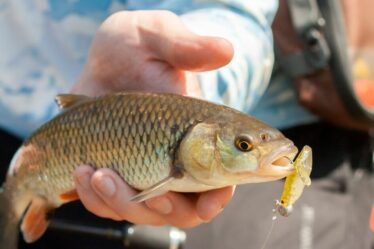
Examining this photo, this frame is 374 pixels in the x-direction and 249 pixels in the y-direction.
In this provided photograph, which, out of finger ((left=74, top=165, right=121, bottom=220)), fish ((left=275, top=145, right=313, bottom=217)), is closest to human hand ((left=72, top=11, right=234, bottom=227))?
finger ((left=74, top=165, right=121, bottom=220))

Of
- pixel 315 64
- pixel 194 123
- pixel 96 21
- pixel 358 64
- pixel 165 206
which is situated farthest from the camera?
pixel 358 64

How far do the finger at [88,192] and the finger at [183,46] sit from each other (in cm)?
21

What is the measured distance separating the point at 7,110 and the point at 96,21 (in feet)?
0.84

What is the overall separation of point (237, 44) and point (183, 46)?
0.23 meters

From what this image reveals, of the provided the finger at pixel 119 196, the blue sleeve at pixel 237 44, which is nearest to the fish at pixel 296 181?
the finger at pixel 119 196

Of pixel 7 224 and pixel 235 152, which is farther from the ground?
pixel 235 152

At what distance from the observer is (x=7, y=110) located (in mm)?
1488

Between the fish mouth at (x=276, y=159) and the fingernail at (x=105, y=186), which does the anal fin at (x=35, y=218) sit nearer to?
the fingernail at (x=105, y=186)

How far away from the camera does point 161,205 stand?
1.05 m

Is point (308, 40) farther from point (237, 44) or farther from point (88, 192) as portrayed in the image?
point (88, 192)

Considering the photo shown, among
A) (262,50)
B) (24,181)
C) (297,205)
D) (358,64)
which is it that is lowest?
(297,205)

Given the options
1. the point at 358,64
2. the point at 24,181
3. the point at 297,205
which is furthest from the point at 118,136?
the point at 358,64

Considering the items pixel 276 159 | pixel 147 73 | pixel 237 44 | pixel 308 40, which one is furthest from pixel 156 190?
pixel 308 40

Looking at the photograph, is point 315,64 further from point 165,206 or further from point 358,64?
point 165,206
